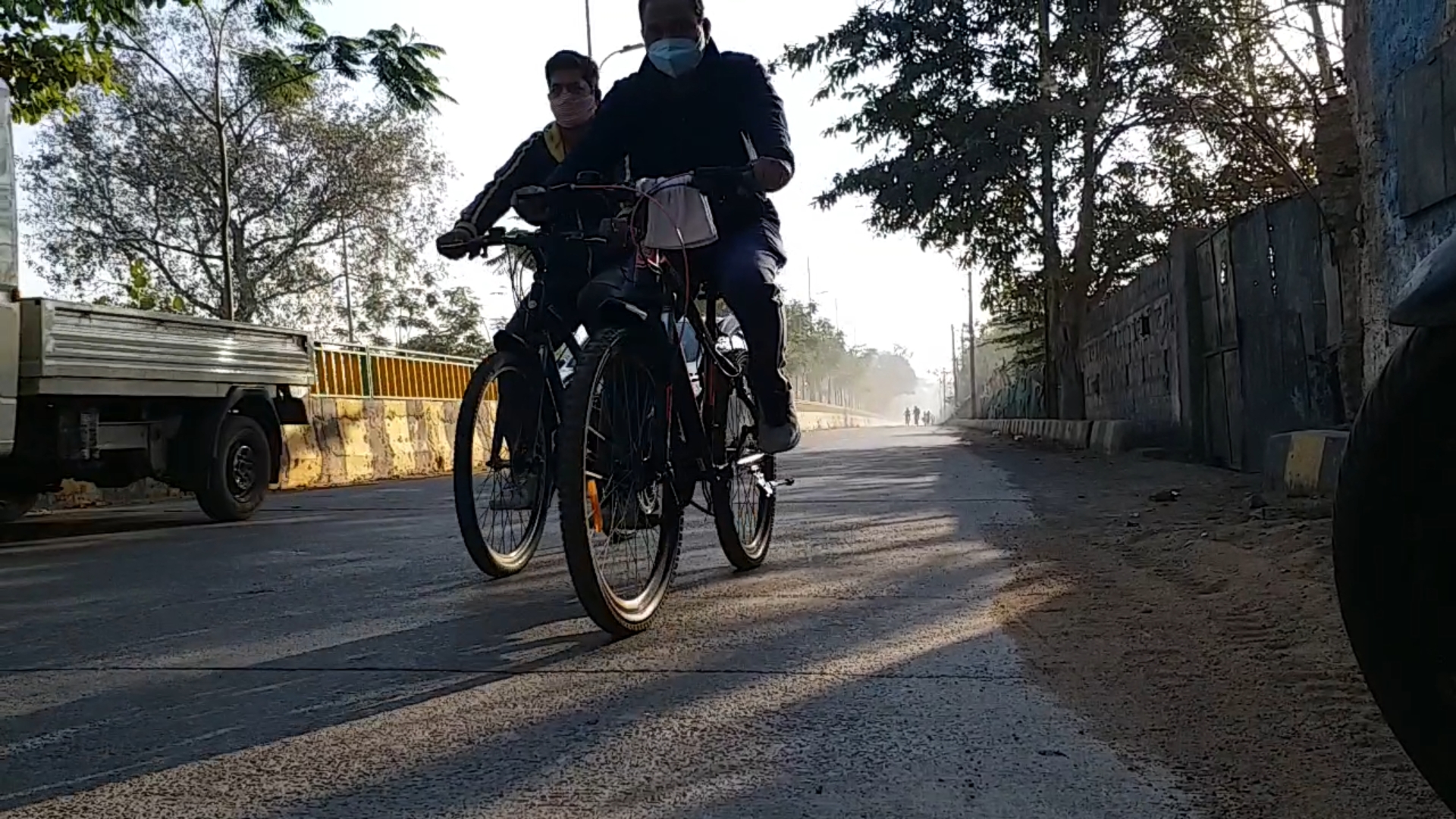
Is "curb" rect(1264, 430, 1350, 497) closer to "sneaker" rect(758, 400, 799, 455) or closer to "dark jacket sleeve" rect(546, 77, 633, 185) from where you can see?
"sneaker" rect(758, 400, 799, 455)

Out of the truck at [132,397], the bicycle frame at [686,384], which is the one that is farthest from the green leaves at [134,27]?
the bicycle frame at [686,384]

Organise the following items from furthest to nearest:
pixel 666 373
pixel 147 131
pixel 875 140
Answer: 1. pixel 147 131
2. pixel 875 140
3. pixel 666 373

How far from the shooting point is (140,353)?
7.60m

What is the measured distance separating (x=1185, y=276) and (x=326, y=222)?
2626cm

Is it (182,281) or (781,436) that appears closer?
(781,436)

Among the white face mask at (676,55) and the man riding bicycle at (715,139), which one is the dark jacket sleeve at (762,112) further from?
the white face mask at (676,55)

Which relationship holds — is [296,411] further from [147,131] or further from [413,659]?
[147,131]

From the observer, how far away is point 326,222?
3130 cm

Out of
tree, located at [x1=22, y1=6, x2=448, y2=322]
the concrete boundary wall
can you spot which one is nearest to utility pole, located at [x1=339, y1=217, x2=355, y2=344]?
tree, located at [x1=22, y1=6, x2=448, y2=322]

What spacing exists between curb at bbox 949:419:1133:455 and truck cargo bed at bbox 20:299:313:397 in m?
8.56

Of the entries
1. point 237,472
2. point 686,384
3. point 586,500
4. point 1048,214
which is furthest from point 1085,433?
point 586,500

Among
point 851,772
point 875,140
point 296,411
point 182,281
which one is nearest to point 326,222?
point 182,281

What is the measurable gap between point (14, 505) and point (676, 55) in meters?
7.08

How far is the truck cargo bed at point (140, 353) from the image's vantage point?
6.85 metres
